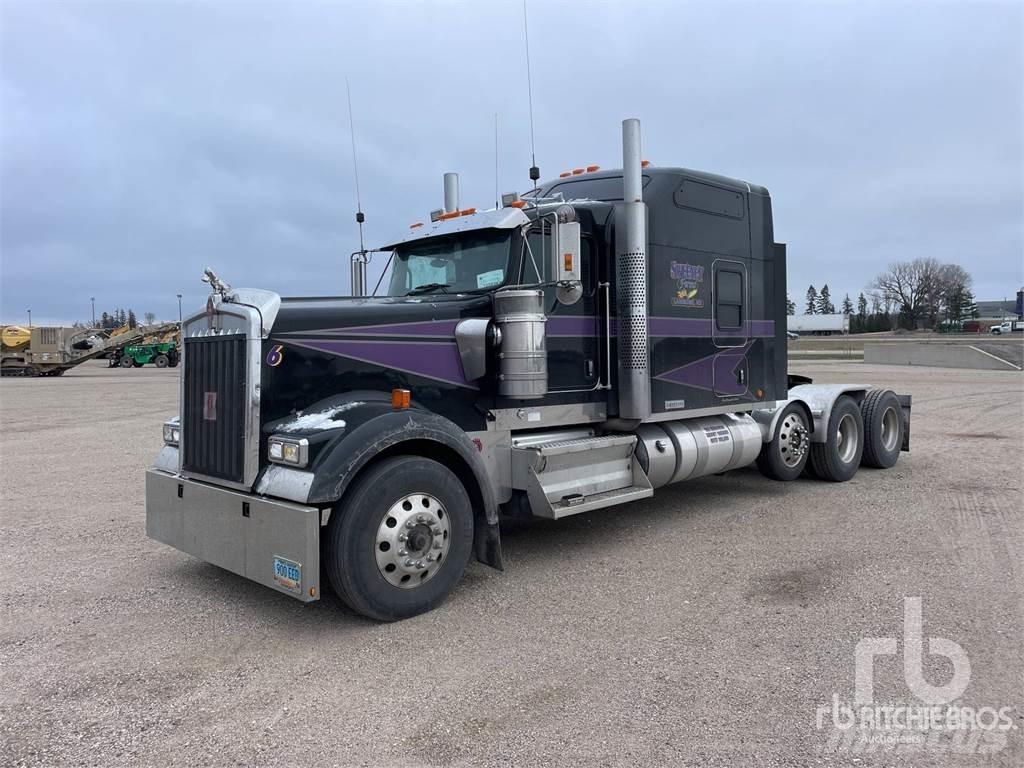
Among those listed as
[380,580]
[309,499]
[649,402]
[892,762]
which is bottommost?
[892,762]

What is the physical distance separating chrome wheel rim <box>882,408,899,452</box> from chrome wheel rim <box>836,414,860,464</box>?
2.42 feet

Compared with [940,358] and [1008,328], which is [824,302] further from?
[940,358]

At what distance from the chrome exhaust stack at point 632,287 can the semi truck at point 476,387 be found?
15 millimetres

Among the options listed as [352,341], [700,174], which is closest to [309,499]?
[352,341]

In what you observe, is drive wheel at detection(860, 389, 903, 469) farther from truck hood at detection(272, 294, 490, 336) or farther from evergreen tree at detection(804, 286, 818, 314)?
evergreen tree at detection(804, 286, 818, 314)

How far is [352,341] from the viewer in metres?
4.86

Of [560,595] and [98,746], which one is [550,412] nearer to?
[560,595]

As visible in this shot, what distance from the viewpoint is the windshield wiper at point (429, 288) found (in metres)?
6.00

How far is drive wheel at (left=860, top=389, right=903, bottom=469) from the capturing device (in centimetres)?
946

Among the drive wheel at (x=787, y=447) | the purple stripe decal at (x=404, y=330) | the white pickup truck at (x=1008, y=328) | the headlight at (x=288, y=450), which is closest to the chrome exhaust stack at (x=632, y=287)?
the purple stripe decal at (x=404, y=330)

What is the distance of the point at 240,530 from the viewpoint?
14.6 feet

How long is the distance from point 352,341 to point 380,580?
1.55 m

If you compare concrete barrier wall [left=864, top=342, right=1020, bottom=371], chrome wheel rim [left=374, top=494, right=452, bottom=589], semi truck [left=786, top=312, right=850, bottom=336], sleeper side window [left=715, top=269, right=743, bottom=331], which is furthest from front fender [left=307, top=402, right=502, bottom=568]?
semi truck [left=786, top=312, right=850, bottom=336]

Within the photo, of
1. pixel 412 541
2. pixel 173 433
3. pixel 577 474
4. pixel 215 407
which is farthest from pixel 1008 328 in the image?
pixel 215 407
